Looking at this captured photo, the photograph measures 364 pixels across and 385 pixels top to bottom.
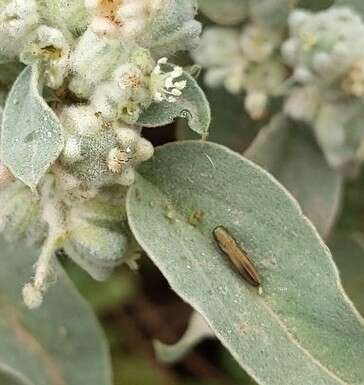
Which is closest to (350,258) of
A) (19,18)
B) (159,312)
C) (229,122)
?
(229,122)

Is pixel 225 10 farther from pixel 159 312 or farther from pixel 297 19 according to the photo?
pixel 159 312

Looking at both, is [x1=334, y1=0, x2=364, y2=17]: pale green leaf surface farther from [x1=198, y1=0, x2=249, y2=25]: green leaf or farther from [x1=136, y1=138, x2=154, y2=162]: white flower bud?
[x1=136, y1=138, x2=154, y2=162]: white flower bud

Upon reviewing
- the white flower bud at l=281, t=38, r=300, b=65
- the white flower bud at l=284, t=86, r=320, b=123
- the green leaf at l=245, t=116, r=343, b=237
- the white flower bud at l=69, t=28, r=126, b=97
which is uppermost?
the white flower bud at l=69, t=28, r=126, b=97

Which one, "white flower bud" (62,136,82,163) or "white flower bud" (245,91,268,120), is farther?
"white flower bud" (245,91,268,120)

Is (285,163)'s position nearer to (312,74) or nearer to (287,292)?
(312,74)

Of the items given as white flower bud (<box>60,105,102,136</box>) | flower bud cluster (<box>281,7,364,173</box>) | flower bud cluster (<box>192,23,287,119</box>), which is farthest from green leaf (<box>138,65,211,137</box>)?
flower bud cluster (<box>192,23,287,119</box>)

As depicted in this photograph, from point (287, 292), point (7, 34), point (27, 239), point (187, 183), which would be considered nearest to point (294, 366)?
point (287, 292)

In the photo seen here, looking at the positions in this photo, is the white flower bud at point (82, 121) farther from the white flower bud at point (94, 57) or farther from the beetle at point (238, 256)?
the beetle at point (238, 256)
